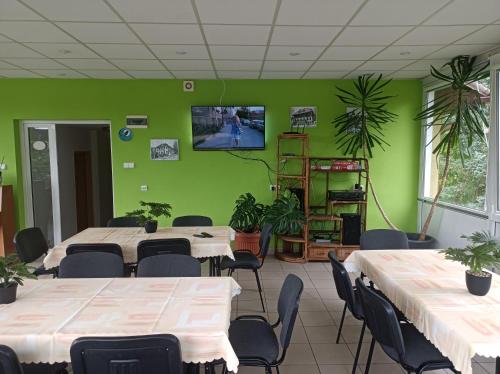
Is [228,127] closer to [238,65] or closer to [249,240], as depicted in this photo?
[238,65]

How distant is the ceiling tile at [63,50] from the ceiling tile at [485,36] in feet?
13.4

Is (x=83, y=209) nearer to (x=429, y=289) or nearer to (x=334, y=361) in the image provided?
(x=334, y=361)

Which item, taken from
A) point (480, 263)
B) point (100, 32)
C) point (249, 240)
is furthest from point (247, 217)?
point (480, 263)

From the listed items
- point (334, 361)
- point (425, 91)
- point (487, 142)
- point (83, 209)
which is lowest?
point (334, 361)

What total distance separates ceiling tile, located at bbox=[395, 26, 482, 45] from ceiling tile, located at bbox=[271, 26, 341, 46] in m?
0.79

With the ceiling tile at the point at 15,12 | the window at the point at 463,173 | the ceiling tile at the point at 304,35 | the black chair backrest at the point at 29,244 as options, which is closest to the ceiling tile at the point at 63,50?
the ceiling tile at the point at 15,12

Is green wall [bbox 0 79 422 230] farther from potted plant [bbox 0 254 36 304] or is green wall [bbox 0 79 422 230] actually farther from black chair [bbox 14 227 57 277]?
potted plant [bbox 0 254 36 304]

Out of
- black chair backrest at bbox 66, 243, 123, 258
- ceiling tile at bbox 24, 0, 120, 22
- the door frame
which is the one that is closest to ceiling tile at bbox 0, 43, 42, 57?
ceiling tile at bbox 24, 0, 120, 22

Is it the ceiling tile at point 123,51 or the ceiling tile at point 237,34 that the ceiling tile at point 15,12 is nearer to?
the ceiling tile at point 123,51

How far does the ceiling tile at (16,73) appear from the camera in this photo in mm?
5216

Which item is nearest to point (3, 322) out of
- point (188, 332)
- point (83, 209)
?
point (188, 332)

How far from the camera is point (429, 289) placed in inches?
95.0

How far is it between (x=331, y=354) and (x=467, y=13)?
10.1ft

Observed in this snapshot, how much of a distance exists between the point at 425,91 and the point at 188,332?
5.55 meters
